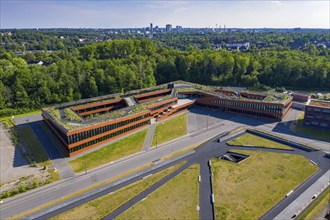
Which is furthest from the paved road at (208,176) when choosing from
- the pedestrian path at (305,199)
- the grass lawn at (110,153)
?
the grass lawn at (110,153)

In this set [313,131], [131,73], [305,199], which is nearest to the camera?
[305,199]

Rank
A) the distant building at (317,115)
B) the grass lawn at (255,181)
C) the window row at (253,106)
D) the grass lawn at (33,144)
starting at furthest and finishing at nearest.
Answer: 1. the window row at (253,106)
2. the distant building at (317,115)
3. the grass lawn at (33,144)
4. the grass lawn at (255,181)

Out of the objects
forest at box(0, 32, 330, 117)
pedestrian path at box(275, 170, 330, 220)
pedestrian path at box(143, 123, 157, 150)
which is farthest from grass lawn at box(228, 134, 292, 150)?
forest at box(0, 32, 330, 117)

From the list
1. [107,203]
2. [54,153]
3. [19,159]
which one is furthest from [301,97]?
[19,159]

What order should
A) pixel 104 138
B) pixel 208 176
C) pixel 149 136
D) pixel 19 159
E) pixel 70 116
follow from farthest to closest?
pixel 149 136 → pixel 70 116 → pixel 104 138 → pixel 19 159 → pixel 208 176

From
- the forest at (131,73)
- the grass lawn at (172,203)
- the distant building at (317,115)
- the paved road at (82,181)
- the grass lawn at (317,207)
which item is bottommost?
the grass lawn at (317,207)

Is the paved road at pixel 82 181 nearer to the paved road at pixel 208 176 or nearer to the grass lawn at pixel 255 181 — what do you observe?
the paved road at pixel 208 176

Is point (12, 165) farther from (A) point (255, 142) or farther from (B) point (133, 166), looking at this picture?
(A) point (255, 142)
